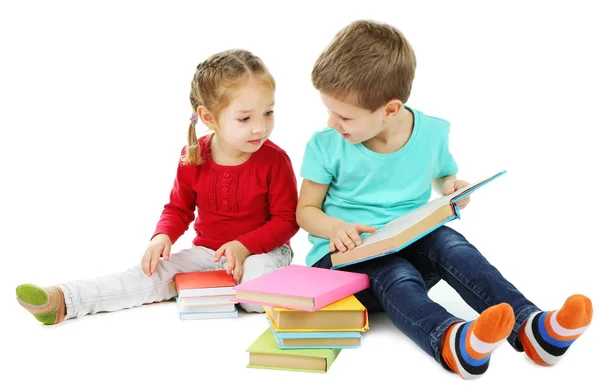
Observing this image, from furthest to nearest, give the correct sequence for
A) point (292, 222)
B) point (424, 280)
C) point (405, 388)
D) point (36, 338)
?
point (292, 222) → point (424, 280) → point (36, 338) → point (405, 388)

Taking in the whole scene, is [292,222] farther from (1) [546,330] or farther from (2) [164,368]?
(1) [546,330]

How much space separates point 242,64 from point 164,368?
0.92 metres

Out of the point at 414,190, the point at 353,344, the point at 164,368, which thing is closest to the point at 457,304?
the point at 414,190

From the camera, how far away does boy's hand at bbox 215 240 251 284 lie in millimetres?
2176

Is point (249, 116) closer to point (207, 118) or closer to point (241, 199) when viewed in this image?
point (207, 118)

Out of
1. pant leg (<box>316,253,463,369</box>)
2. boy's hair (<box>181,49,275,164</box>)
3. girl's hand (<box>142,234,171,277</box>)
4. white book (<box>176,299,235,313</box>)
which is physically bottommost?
white book (<box>176,299,235,313</box>)

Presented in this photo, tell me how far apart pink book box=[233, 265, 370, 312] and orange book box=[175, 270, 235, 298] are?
0.56 feet

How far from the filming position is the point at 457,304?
2172 millimetres

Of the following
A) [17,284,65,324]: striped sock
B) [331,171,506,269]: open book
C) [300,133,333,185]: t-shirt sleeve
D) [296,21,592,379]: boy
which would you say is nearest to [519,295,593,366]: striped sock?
[296,21,592,379]: boy

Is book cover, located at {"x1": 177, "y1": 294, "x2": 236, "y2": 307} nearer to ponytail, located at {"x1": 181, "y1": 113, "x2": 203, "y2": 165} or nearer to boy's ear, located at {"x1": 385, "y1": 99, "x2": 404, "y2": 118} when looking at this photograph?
ponytail, located at {"x1": 181, "y1": 113, "x2": 203, "y2": 165}

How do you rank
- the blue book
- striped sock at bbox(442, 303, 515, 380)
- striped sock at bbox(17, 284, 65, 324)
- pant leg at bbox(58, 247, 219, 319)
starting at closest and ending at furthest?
striped sock at bbox(442, 303, 515, 380), the blue book, striped sock at bbox(17, 284, 65, 324), pant leg at bbox(58, 247, 219, 319)

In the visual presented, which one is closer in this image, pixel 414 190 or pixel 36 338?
pixel 36 338

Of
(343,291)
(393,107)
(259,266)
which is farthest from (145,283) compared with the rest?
(393,107)

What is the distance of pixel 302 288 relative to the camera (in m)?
1.81
